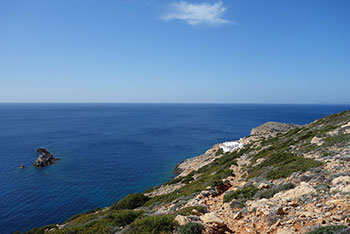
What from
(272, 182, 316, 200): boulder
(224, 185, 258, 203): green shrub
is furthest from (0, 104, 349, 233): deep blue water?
(272, 182, 316, 200): boulder

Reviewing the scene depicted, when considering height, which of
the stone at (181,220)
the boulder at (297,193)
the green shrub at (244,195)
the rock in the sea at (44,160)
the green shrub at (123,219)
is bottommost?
the rock in the sea at (44,160)

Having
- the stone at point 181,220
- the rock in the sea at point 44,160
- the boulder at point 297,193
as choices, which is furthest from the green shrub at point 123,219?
the rock in the sea at point 44,160

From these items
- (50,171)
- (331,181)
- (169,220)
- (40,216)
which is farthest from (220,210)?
(50,171)

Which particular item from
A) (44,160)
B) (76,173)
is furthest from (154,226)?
(44,160)

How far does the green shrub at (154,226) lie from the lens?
827 centimetres

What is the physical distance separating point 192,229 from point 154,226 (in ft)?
6.18

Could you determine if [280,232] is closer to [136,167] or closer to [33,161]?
[136,167]

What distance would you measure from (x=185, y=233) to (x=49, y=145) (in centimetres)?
7701

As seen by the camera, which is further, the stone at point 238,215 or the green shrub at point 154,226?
the stone at point 238,215

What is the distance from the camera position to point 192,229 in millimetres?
7797

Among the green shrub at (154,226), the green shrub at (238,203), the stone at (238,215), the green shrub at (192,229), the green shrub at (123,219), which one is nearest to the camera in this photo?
the green shrub at (192,229)

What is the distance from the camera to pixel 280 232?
22.8 ft

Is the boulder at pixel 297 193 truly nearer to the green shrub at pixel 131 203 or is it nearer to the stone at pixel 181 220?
the stone at pixel 181 220

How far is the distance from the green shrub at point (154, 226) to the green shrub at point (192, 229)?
1.96 ft
